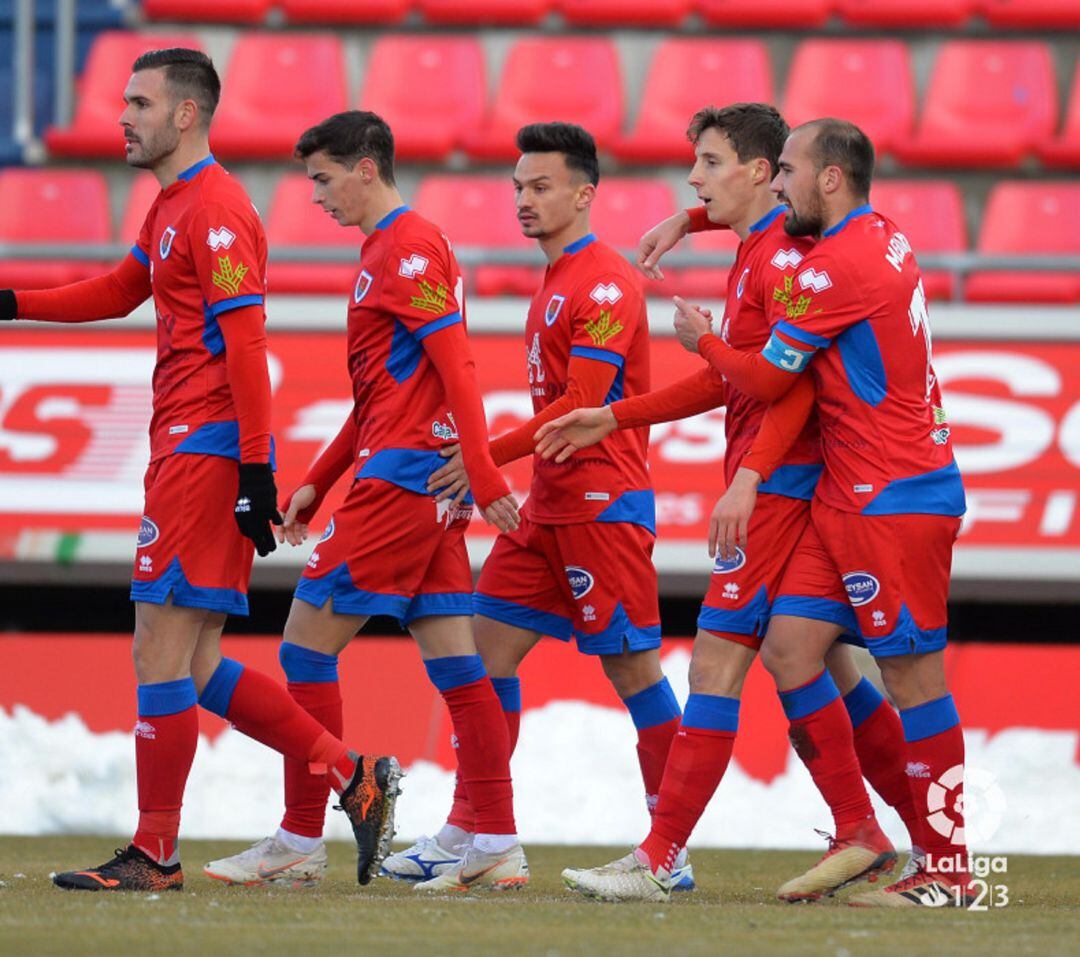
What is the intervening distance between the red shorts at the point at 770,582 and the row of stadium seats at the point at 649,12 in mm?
7513

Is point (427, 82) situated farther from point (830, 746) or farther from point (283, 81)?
point (830, 746)

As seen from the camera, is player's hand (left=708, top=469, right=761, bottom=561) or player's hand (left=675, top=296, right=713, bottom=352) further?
player's hand (left=675, top=296, right=713, bottom=352)

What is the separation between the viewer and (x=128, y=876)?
16.9ft

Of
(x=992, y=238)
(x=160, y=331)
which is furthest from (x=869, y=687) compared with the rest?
(x=992, y=238)

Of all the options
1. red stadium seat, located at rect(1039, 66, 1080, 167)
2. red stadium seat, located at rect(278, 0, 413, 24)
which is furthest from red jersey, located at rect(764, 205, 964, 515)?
red stadium seat, located at rect(278, 0, 413, 24)

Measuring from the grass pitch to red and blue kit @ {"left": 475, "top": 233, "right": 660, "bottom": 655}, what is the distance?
840 millimetres

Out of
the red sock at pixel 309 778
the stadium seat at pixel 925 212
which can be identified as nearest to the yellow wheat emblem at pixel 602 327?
the red sock at pixel 309 778

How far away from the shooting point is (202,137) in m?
5.51

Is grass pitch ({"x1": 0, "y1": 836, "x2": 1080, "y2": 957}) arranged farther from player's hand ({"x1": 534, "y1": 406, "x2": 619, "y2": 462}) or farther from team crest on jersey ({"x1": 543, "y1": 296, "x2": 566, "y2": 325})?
team crest on jersey ({"x1": 543, "y1": 296, "x2": 566, "y2": 325})

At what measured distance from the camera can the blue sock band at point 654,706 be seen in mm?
5727

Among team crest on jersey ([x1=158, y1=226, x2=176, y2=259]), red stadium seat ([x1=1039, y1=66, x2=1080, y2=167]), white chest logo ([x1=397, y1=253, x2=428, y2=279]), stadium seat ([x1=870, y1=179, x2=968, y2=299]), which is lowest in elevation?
white chest logo ([x1=397, y1=253, x2=428, y2=279])

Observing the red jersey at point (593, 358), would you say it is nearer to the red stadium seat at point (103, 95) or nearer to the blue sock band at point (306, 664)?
the blue sock band at point (306, 664)

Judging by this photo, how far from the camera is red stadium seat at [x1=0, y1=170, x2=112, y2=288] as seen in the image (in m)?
11.2

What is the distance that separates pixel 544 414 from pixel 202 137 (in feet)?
4.23
